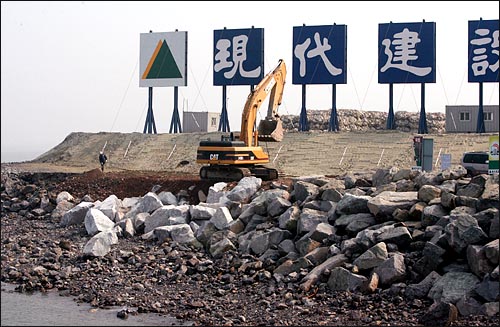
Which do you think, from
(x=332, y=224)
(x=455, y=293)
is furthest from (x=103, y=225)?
(x=455, y=293)

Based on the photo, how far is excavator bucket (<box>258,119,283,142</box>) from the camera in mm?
25141

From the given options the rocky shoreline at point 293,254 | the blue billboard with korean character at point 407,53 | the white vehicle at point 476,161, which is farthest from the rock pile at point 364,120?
the rocky shoreline at point 293,254

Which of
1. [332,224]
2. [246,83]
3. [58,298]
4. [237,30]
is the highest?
[237,30]

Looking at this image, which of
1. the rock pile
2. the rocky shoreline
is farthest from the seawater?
the rock pile

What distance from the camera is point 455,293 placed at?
514 inches

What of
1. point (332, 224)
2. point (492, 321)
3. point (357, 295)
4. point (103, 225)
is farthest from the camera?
point (103, 225)

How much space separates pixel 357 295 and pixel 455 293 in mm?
1744

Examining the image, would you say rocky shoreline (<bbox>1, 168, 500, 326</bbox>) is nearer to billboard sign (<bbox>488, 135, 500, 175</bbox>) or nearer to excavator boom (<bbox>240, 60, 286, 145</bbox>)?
billboard sign (<bbox>488, 135, 500, 175</bbox>)

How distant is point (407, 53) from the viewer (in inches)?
1405

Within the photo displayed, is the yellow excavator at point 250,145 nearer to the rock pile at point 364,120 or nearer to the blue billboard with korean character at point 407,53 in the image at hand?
the blue billboard with korean character at point 407,53

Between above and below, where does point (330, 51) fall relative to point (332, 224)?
above

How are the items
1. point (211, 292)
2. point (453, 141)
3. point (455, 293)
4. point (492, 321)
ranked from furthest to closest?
point (453, 141), point (211, 292), point (455, 293), point (492, 321)

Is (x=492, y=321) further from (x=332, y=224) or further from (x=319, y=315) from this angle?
(x=332, y=224)

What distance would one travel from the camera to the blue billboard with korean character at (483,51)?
3472 cm
